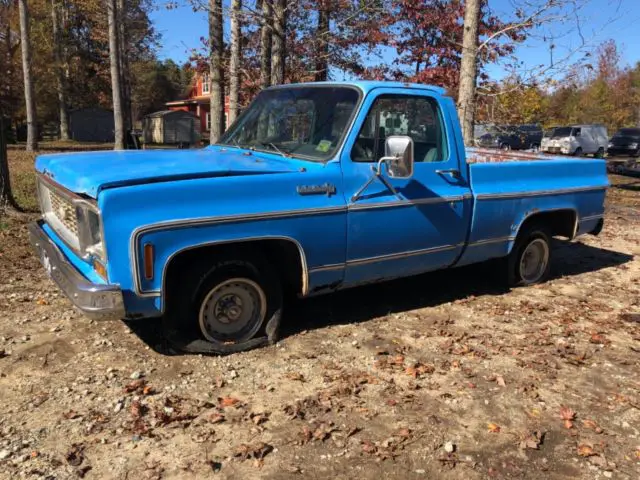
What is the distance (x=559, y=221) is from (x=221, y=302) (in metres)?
4.28

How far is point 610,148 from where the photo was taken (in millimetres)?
31109

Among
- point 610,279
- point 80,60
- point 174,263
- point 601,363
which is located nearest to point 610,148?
point 610,279

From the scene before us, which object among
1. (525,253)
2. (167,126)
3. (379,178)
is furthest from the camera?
(167,126)

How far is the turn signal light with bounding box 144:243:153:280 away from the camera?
347 cm

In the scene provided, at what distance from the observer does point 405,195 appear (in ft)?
15.1

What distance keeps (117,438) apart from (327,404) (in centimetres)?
130

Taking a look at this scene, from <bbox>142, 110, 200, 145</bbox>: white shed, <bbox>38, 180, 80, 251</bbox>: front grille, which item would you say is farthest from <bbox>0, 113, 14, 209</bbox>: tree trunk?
<bbox>142, 110, 200, 145</bbox>: white shed

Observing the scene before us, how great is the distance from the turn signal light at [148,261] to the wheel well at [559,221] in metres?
4.25

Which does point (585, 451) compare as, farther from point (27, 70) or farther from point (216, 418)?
point (27, 70)

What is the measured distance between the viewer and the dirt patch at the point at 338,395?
119 inches

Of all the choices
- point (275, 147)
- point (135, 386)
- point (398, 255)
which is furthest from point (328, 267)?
point (135, 386)

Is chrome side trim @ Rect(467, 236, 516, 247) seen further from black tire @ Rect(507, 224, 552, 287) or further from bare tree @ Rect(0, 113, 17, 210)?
bare tree @ Rect(0, 113, 17, 210)

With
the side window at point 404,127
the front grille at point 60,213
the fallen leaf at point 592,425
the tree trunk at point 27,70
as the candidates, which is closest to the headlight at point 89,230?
the front grille at point 60,213

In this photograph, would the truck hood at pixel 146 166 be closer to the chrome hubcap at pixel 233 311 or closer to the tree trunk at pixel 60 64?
the chrome hubcap at pixel 233 311
